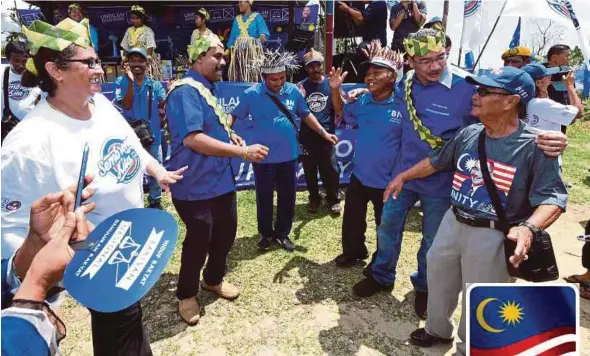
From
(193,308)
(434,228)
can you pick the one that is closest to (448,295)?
(434,228)

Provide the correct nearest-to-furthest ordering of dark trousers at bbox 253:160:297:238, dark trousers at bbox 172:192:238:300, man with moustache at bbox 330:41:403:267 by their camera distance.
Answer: dark trousers at bbox 172:192:238:300
man with moustache at bbox 330:41:403:267
dark trousers at bbox 253:160:297:238


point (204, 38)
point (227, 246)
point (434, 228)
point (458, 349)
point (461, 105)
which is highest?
point (204, 38)

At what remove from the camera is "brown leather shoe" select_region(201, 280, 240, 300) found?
140 inches

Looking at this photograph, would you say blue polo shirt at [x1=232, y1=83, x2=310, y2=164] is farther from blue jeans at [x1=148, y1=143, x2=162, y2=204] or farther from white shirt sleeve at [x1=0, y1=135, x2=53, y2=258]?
white shirt sleeve at [x1=0, y1=135, x2=53, y2=258]

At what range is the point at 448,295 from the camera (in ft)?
8.91

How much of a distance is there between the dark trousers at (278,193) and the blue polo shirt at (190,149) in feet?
3.79

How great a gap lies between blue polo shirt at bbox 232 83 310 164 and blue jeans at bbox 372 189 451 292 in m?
1.26

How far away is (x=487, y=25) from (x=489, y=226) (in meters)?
6.36

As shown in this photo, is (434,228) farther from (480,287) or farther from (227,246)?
(480,287)

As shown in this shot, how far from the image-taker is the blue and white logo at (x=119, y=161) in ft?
6.82

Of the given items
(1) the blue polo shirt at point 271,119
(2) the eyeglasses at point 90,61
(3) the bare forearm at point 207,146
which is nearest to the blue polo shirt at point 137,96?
(1) the blue polo shirt at point 271,119

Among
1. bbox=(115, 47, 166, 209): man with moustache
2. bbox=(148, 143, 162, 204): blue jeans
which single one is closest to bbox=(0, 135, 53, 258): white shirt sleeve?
bbox=(115, 47, 166, 209): man with moustache

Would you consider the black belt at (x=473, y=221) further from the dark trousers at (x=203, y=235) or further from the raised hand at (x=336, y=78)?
the raised hand at (x=336, y=78)

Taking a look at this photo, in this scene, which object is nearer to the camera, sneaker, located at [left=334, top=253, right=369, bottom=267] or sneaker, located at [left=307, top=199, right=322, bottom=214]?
sneaker, located at [left=334, top=253, right=369, bottom=267]
